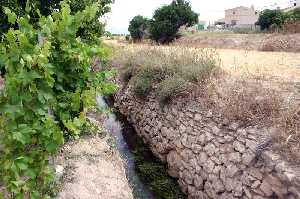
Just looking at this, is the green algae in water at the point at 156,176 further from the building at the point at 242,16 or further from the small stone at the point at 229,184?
the building at the point at 242,16

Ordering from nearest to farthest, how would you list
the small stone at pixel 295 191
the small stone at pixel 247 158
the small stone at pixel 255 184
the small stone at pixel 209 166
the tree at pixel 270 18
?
1. the small stone at pixel 295 191
2. the small stone at pixel 255 184
3. the small stone at pixel 247 158
4. the small stone at pixel 209 166
5. the tree at pixel 270 18

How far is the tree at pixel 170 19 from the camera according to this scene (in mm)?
31609

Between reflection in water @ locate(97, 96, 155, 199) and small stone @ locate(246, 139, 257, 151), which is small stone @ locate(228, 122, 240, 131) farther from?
reflection in water @ locate(97, 96, 155, 199)

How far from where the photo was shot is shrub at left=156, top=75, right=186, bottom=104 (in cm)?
1050

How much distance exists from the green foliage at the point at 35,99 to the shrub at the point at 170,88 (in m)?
5.95

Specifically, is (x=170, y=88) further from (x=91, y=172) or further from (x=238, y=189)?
(x=91, y=172)

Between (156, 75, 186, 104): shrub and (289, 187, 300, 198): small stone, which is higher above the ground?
(156, 75, 186, 104): shrub

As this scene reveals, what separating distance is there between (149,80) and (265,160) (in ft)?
20.5

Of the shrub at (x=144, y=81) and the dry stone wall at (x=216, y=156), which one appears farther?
the shrub at (x=144, y=81)

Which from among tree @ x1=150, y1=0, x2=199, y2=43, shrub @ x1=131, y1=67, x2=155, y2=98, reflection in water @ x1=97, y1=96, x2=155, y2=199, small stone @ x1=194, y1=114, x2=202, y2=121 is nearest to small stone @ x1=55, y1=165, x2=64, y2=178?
reflection in water @ x1=97, y1=96, x2=155, y2=199

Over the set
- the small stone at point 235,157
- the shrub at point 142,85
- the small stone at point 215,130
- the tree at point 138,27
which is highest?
the tree at point 138,27

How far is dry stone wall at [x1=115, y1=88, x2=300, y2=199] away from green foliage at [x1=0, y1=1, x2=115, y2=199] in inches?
144

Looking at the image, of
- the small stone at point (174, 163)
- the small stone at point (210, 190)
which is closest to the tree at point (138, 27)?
the small stone at point (174, 163)

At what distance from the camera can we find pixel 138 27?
40719 millimetres
